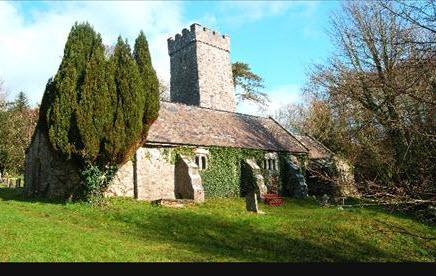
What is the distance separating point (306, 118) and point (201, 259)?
3929cm

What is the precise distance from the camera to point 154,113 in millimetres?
21516

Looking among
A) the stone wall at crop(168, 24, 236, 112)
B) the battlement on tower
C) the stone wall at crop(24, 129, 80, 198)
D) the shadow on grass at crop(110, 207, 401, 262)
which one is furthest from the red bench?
the battlement on tower

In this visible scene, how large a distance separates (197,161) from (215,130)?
11.7ft

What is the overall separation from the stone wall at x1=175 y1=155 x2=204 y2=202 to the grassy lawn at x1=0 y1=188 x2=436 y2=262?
2.20m

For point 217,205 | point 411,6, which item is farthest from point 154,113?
point 411,6

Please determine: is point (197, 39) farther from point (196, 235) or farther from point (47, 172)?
point (196, 235)

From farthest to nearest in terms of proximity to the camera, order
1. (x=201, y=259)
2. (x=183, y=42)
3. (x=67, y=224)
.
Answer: (x=183, y=42), (x=67, y=224), (x=201, y=259)

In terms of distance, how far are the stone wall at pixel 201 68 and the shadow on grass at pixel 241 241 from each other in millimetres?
22039

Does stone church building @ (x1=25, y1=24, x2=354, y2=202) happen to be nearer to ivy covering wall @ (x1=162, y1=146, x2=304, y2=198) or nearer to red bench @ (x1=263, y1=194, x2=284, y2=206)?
ivy covering wall @ (x1=162, y1=146, x2=304, y2=198)

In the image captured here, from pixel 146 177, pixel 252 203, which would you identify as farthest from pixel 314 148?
pixel 146 177

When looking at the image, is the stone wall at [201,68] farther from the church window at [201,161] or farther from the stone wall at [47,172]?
the stone wall at [47,172]

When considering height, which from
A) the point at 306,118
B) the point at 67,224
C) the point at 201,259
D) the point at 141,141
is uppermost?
the point at 306,118

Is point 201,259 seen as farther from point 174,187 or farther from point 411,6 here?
point 174,187

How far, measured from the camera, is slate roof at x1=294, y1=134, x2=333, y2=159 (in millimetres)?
34250
